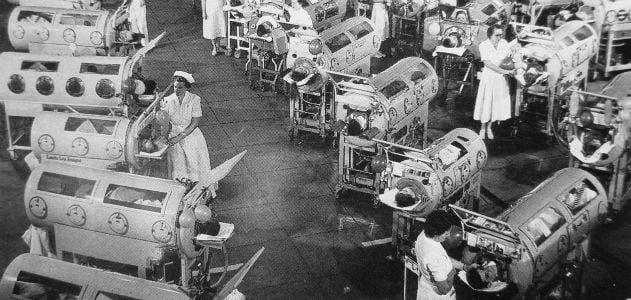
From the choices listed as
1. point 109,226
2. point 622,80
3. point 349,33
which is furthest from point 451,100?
point 109,226

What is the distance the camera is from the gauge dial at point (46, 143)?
12211 mm

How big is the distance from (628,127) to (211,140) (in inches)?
302

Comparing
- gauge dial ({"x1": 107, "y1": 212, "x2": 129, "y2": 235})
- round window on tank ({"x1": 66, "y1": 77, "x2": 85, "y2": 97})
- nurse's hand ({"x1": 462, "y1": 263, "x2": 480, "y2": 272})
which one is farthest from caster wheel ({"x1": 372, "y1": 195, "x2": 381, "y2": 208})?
round window on tank ({"x1": 66, "y1": 77, "x2": 85, "y2": 97})

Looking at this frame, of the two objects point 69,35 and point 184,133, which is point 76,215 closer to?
point 184,133

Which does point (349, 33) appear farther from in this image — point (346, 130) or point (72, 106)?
point (72, 106)

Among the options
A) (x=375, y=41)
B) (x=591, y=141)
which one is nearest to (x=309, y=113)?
(x=375, y=41)

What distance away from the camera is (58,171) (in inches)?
398

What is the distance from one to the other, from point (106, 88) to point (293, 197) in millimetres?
3981

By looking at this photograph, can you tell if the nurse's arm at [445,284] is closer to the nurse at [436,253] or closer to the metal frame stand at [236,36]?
the nurse at [436,253]

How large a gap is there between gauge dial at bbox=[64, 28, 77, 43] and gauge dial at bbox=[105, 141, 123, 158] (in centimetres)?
573

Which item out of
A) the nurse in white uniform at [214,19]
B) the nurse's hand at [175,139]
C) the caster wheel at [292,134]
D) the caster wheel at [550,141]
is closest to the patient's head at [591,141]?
the caster wheel at [550,141]

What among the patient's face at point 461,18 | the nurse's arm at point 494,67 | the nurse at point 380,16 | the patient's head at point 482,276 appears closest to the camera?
the patient's head at point 482,276

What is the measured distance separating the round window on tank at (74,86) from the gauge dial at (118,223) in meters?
5.00

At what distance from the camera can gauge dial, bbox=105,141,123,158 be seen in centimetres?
1207
